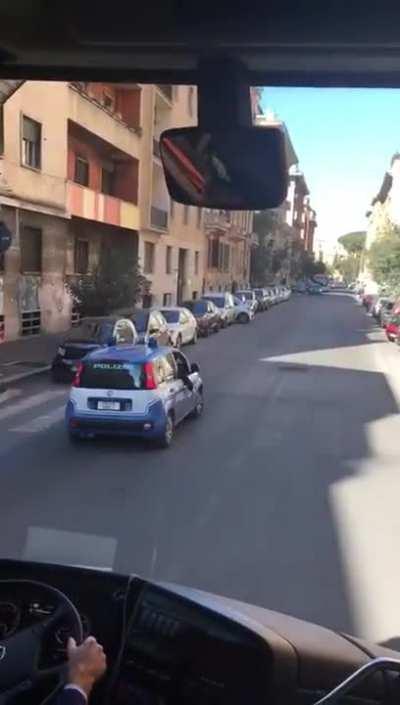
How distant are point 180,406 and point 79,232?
2104 centimetres

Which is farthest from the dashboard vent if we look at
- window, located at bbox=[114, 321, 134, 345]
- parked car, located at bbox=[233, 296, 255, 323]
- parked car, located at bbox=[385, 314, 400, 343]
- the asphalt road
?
parked car, located at bbox=[233, 296, 255, 323]

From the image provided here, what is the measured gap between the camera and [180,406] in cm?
1245

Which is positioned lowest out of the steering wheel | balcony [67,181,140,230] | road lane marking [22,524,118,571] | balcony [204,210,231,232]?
road lane marking [22,524,118,571]

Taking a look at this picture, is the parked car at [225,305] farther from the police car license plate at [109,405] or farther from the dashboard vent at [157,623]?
the dashboard vent at [157,623]

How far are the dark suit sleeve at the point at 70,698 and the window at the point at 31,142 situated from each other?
79.8ft

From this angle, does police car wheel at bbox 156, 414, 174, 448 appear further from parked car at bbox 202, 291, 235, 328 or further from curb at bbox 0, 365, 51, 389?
parked car at bbox 202, 291, 235, 328

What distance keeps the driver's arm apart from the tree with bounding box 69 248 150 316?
22.4m

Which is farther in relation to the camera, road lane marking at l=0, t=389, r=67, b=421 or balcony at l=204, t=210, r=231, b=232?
balcony at l=204, t=210, r=231, b=232

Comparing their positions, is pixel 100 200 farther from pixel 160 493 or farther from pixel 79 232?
pixel 160 493

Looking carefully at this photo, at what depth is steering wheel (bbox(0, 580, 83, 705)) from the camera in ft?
8.08

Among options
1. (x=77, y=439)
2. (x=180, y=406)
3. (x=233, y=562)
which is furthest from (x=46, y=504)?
(x=180, y=406)

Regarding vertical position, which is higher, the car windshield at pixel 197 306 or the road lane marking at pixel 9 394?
the car windshield at pixel 197 306

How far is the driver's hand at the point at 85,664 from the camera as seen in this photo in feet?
7.69

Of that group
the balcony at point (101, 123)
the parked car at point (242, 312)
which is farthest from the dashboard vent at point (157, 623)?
the parked car at point (242, 312)
